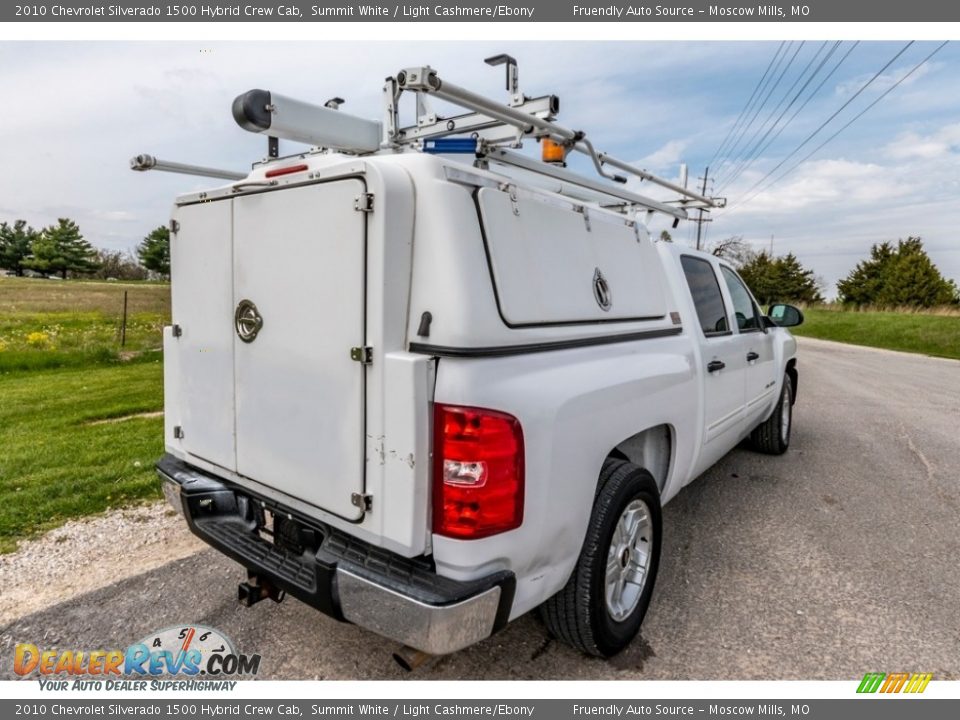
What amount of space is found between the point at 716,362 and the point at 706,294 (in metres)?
0.55

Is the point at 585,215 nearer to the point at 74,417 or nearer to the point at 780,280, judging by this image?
the point at 74,417

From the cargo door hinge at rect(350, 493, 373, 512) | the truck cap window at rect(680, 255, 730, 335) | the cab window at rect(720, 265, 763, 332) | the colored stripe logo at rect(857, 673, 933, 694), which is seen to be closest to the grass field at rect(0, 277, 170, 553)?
the cargo door hinge at rect(350, 493, 373, 512)

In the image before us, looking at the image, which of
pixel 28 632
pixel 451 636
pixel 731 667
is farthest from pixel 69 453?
pixel 731 667

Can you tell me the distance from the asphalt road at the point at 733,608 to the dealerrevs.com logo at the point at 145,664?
0.07 m

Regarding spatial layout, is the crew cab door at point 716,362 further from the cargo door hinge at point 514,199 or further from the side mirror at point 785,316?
the cargo door hinge at point 514,199

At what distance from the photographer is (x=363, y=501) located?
2.12 meters

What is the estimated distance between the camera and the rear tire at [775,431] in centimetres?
571

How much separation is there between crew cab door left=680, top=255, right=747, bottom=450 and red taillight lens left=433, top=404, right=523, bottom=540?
2.02m

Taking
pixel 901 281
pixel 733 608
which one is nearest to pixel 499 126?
pixel 733 608

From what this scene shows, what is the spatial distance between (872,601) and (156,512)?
14.9 ft

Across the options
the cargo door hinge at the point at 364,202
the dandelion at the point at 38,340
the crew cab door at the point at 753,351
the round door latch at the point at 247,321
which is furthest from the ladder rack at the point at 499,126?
the dandelion at the point at 38,340

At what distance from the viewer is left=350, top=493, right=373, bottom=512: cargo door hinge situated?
2.12 m

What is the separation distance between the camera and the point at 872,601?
3145 mm

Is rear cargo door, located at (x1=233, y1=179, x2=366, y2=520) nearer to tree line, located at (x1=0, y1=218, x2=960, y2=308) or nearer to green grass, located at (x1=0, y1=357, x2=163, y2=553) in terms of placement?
green grass, located at (x1=0, y1=357, x2=163, y2=553)
